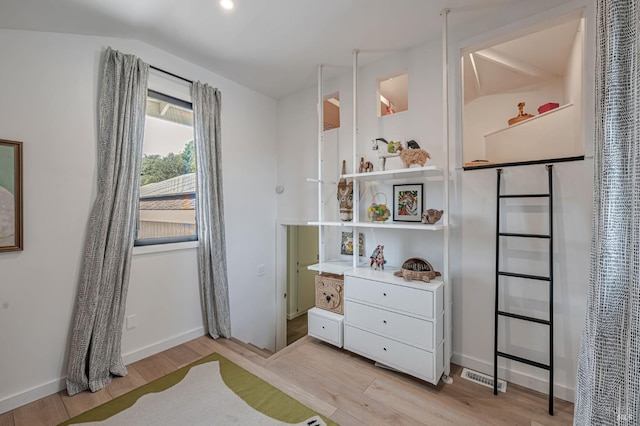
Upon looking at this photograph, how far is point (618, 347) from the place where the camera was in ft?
3.13

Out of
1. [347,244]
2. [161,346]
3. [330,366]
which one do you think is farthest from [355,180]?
[161,346]

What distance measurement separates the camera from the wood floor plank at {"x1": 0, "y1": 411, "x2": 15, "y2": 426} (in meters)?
1.68

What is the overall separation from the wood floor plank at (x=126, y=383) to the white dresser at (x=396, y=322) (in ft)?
5.73

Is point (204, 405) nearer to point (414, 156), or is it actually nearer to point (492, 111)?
point (414, 156)

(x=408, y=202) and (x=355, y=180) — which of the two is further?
(x=355, y=180)

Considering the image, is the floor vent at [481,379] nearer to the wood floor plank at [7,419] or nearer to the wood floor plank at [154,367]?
the wood floor plank at [154,367]

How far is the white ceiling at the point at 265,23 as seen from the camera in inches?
74.2

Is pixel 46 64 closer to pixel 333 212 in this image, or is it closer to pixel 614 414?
pixel 333 212

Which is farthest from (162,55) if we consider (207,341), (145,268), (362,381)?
(362,381)

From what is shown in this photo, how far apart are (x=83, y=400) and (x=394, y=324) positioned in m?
2.39

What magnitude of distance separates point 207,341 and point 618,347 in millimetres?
3019

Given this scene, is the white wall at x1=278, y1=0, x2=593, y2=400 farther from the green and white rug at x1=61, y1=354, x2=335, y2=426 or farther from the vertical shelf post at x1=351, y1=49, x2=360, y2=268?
the green and white rug at x1=61, y1=354, x2=335, y2=426

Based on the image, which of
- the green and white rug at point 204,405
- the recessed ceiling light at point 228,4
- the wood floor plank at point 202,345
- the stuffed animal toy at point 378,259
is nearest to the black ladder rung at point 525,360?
the stuffed animal toy at point 378,259

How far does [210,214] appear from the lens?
9.16 ft
